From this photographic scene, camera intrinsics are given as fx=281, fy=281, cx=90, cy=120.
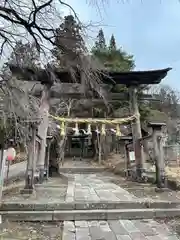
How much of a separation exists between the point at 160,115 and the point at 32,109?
21632 mm

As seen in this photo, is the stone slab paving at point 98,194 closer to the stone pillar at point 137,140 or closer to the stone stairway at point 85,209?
the stone stairway at point 85,209

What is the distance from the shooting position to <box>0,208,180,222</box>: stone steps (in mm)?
5094

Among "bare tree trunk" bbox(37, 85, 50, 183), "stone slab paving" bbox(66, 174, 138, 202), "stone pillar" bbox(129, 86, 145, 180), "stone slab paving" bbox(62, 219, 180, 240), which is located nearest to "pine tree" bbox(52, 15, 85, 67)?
"stone slab paving" bbox(62, 219, 180, 240)

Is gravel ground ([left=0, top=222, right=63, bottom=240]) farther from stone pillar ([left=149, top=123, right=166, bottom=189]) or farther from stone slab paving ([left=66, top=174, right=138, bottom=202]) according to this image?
stone pillar ([left=149, top=123, right=166, bottom=189])

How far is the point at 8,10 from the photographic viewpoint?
142 inches

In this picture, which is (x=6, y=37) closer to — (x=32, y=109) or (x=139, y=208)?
(x=32, y=109)

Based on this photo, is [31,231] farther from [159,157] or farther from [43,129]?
[43,129]

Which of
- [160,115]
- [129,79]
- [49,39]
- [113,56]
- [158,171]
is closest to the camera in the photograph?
[49,39]

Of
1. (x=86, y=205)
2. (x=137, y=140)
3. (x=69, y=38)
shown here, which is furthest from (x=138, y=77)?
(x=69, y=38)

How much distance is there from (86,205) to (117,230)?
1171 millimetres

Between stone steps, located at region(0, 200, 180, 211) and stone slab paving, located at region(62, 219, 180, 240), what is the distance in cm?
50

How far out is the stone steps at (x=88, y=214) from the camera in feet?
16.7

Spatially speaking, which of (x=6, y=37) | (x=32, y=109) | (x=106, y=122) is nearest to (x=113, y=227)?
(x=32, y=109)

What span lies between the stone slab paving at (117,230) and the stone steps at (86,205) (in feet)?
1.64
